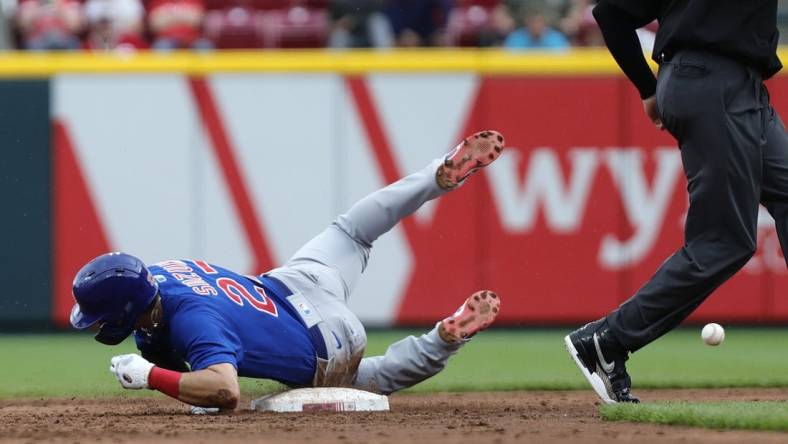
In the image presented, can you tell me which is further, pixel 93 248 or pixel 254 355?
pixel 93 248

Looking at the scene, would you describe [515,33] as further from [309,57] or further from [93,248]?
[93,248]

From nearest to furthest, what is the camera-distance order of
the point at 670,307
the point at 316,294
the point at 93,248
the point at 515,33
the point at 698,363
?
the point at 670,307
the point at 316,294
the point at 698,363
the point at 93,248
the point at 515,33

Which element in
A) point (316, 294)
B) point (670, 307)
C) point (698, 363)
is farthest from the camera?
point (698, 363)

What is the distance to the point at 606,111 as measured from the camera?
35.1 ft

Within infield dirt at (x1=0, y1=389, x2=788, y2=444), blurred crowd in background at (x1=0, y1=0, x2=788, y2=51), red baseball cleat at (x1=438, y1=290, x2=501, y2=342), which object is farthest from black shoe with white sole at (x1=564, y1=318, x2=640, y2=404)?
blurred crowd in background at (x1=0, y1=0, x2=788, y2=51)

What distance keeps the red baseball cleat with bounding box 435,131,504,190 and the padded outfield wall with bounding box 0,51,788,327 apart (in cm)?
445

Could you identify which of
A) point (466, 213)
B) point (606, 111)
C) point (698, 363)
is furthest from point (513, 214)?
point (698, 363)

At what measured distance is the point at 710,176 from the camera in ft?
16.2

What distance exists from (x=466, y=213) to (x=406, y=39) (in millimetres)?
1803

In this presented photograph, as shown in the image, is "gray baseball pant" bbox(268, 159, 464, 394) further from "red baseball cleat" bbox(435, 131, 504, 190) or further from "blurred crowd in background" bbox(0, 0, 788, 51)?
"blurred crowd in background" bbox(0, 0, 788, 51)

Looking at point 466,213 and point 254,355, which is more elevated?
point 254,355

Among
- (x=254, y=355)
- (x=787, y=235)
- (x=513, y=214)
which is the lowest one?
(x=513, y=214)

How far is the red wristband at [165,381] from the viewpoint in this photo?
4.88 metres

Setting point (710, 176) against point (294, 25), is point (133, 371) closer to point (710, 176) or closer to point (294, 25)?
point (710, 176)
